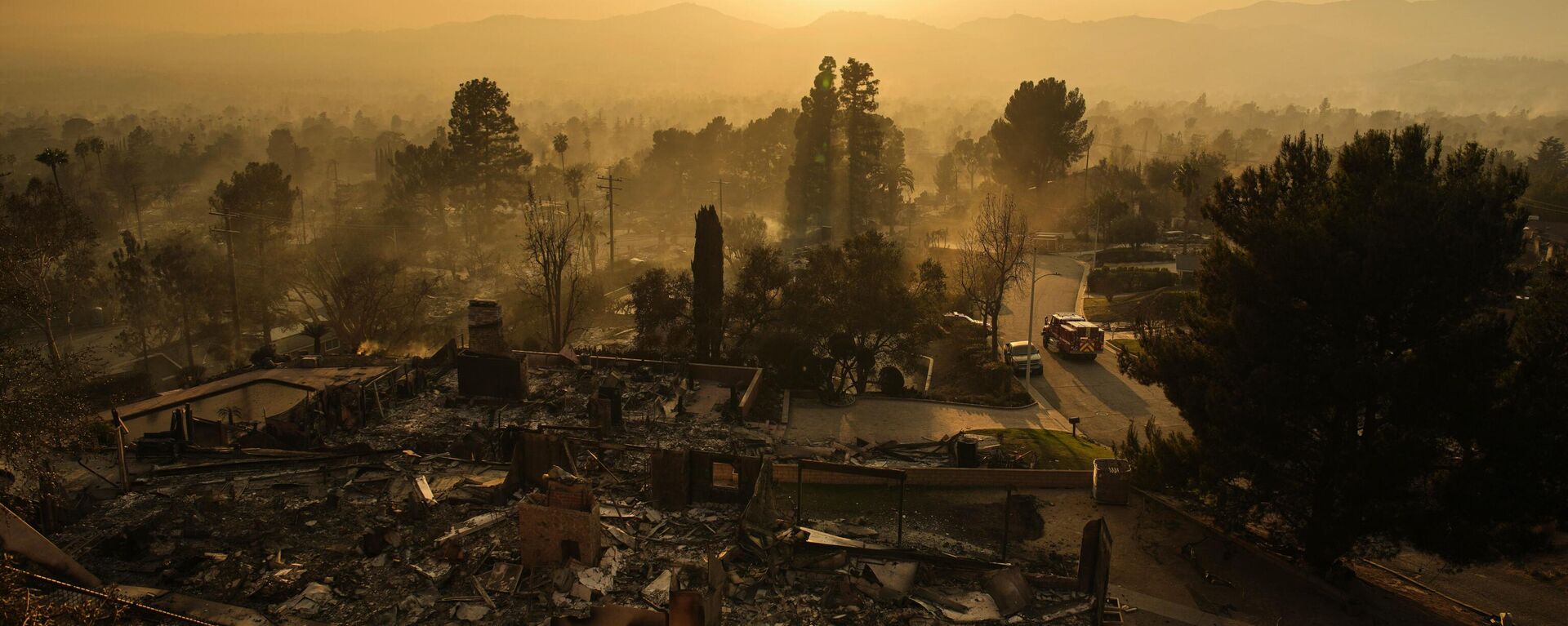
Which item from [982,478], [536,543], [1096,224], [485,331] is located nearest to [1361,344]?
[982,478]

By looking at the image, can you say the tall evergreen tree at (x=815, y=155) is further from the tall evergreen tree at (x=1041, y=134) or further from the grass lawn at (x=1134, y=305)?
the grass lawn at (x=1134, y=305)

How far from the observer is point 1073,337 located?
36.1 m

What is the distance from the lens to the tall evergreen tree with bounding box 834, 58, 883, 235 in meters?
63.0

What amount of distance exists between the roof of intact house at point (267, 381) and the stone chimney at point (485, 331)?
8.75 ft

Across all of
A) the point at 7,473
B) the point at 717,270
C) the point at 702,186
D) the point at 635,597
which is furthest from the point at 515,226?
the point at 635,597

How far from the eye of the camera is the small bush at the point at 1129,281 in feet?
161

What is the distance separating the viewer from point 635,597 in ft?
38.7

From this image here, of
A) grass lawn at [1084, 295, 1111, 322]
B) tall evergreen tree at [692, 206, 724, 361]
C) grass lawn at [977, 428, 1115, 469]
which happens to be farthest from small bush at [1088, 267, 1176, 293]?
tall evergreen tree at [692, 206, 724, 361]

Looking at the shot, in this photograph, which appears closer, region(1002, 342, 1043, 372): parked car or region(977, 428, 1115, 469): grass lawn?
region(977, 428, 1115, 469): grass lawn

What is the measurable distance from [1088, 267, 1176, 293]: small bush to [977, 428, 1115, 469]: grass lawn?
25801 mm

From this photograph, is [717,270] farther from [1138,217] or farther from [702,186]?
[702,186]

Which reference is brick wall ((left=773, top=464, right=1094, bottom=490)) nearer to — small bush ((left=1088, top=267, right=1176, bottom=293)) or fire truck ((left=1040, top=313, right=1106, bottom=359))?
fire truck ((left=1040, top=313, right=1106, bottom=359))

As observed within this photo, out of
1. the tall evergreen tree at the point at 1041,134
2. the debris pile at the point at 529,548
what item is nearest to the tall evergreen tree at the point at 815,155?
the tall evergreen tree at the point at 1041,134

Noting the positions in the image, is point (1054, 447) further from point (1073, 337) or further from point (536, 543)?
point (536, 543)
